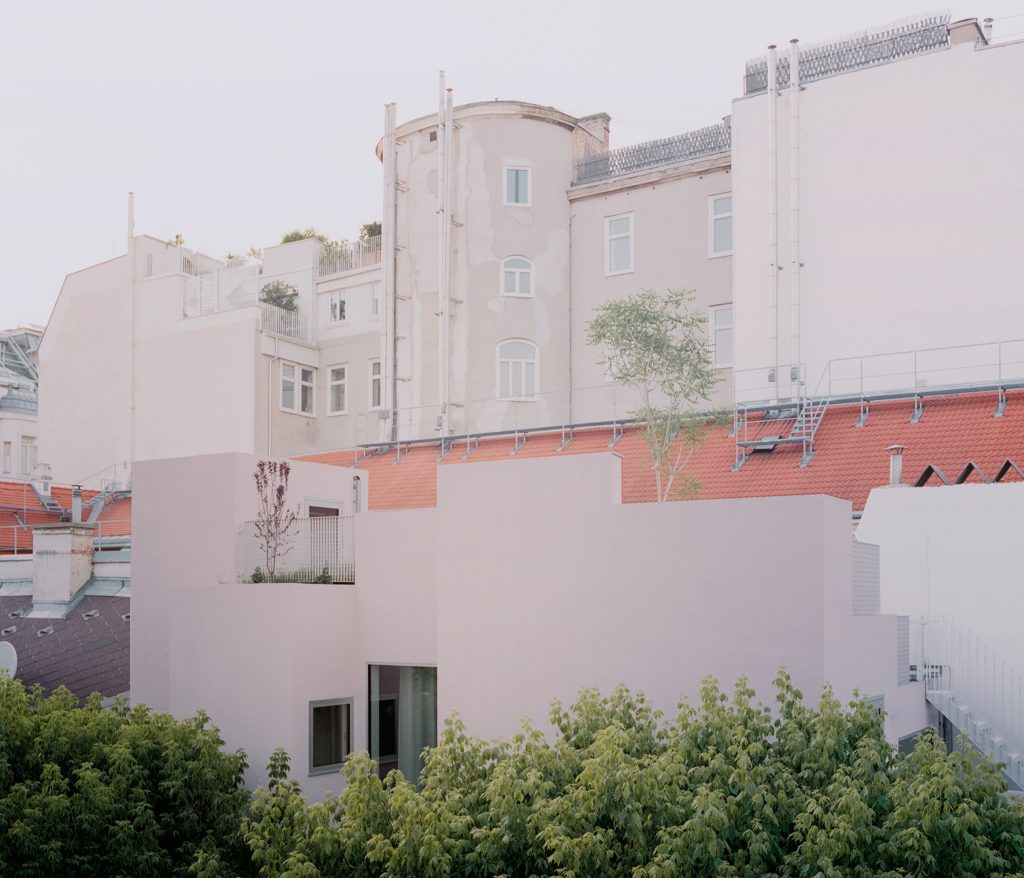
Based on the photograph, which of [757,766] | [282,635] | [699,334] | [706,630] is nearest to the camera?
[757,766]

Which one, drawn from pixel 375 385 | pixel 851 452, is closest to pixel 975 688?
pixel 851 452

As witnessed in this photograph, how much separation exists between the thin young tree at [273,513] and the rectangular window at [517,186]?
17863 mm

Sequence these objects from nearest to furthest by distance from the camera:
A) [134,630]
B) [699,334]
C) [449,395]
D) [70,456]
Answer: [134,630] → [699,334] → [449,395] → [70,456]

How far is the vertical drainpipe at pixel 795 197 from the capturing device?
3091 centimetres

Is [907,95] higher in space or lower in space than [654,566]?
higher

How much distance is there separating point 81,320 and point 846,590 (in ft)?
123

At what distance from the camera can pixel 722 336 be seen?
116ft

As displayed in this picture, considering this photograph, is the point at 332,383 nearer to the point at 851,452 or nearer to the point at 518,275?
the point at 518,275

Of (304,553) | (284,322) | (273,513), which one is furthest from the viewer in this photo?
(284,322)

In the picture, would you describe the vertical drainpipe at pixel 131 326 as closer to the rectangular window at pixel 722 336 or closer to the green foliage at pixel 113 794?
the rectangular window at pixel 722 336

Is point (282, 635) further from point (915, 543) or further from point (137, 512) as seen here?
point (915, 543)

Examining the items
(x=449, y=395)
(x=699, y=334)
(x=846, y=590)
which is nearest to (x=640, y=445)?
(x=699, y=334)

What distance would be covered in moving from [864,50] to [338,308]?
20.8 metres

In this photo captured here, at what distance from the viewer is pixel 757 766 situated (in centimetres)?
1169
